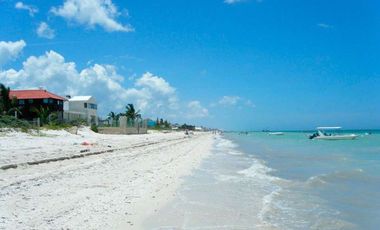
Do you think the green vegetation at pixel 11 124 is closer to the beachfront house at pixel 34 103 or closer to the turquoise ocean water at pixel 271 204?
the turquoise ocean water at pixel 271 204

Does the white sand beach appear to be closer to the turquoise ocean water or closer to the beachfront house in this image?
the turquoise ocean water

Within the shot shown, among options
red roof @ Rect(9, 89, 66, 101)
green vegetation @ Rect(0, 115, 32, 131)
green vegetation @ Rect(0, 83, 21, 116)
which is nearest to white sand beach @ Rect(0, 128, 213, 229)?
green vegetation @ Rect(0, 115, 32, 131)

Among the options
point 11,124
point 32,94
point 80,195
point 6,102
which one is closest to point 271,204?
point 80,195

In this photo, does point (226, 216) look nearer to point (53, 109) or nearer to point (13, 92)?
point (53, 109)

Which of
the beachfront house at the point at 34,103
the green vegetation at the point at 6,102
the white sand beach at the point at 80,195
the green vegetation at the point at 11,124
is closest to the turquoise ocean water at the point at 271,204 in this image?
the white sand beach at the point at 80,195

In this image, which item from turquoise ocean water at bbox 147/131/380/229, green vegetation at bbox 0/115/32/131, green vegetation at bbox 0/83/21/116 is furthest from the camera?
green vegetation at bbox 0/83/21/116

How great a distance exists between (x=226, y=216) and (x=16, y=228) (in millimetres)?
3789

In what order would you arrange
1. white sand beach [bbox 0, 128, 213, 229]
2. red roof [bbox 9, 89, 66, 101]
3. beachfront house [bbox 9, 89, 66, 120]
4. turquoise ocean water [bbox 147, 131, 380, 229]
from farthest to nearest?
red roof [bbox 9, 89, 66, 101] < beachfront house [bbox 9, 89, 66, 120] < turquoise ocean water [bbox 147, 131, 380, 229] < white sand beach [bbox 0, 128, 213, 229]

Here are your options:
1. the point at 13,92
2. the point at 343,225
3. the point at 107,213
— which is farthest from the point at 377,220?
the point at 13,92

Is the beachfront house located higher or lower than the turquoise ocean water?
higher

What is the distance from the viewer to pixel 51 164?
49.2 ft

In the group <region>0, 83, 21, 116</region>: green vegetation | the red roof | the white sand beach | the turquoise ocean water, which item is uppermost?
A: the red roof

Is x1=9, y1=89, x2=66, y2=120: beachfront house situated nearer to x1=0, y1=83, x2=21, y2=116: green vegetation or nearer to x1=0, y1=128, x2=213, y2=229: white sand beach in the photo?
A: x1=0, y1=83, x2=21, y2=116: green vegetation

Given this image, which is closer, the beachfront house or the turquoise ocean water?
the turquoise ocean water
